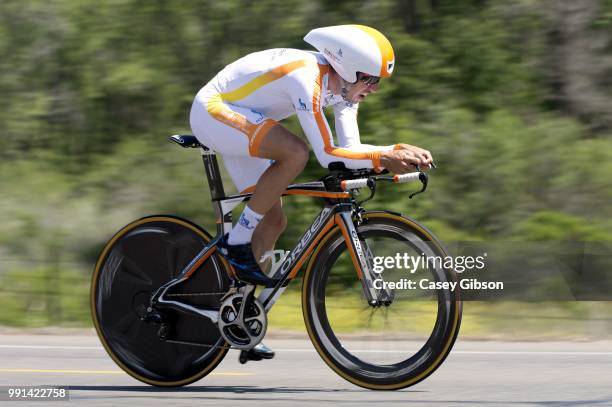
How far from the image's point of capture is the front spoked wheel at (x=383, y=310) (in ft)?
17.8

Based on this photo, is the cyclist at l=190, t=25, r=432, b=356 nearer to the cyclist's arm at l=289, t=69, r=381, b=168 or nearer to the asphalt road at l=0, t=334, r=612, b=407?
the cyclist's arm at l=289, t=69, r=381, b=168

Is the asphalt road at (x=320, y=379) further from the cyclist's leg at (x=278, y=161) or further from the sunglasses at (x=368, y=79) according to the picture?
the sunglasses at (x=368, y=79)

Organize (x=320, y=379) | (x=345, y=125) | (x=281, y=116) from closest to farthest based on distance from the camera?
(x=345, y=125) → (x=281, y=116) → (x=320, y=379)

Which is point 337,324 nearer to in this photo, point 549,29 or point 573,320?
point 573,320

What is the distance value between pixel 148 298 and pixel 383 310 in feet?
4.62

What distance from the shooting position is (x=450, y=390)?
5.83 meters

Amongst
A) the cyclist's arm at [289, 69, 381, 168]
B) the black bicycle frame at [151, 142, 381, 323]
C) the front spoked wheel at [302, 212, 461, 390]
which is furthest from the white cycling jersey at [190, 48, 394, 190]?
the front spoked wheel at [302, 212, 461, 390]

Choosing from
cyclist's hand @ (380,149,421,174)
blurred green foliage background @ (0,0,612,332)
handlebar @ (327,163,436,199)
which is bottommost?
blurred green foliage background @ (0,0,612,332)

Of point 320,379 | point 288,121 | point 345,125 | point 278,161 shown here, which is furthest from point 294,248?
point 288,121

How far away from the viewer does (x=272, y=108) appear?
5770 millimetres

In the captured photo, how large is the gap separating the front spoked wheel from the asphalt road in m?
0.18

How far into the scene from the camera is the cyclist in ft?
17.7

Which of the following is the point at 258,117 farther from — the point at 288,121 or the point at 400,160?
the point at 288,121

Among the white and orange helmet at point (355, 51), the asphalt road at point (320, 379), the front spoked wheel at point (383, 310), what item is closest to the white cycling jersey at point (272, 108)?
the white and orange helmet at point (355, 51)
